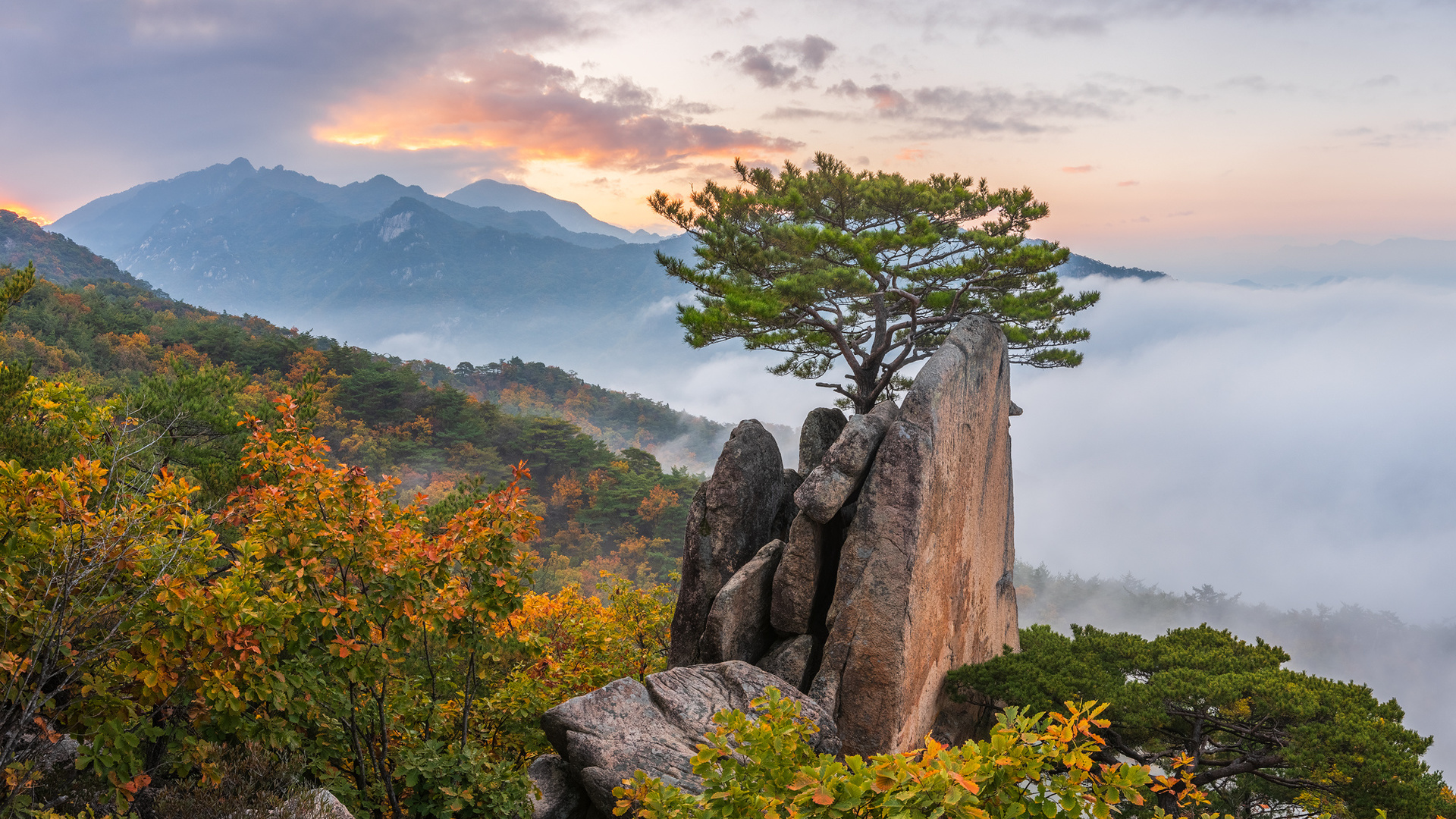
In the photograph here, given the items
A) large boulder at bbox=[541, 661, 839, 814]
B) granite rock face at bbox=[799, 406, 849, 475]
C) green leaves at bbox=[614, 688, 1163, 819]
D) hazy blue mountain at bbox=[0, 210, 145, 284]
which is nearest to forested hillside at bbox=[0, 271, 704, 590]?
hazy blue mountain at bbox=[0, 210, 145, 284]

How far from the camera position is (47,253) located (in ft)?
222

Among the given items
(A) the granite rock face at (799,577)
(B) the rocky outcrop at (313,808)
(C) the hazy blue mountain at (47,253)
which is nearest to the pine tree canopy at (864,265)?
(A) the granite rock face at (799,577)

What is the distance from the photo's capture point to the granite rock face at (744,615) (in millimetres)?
9500

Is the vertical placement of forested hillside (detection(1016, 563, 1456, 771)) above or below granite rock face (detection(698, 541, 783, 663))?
below

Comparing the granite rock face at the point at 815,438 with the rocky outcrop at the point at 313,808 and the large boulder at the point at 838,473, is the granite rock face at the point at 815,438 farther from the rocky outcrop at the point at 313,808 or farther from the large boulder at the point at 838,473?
the rocky outcrop at the point at 313,808

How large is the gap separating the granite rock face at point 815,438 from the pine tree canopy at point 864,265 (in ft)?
2.15

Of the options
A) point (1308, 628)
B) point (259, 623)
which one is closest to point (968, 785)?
point (259, 623)

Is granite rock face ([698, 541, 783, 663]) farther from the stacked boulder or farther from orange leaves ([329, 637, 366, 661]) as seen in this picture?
orange leaves ([329, 637, 366, 661])

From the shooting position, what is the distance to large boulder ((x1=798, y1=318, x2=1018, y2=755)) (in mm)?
8633

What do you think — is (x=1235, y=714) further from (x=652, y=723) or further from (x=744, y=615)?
(x=652, y=723)

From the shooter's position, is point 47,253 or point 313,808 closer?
point 313,808

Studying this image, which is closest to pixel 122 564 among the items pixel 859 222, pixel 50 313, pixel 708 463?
pixel 859 222

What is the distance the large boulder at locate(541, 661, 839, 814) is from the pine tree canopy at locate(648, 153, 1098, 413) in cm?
492

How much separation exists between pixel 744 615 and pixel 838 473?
221 centimetres
